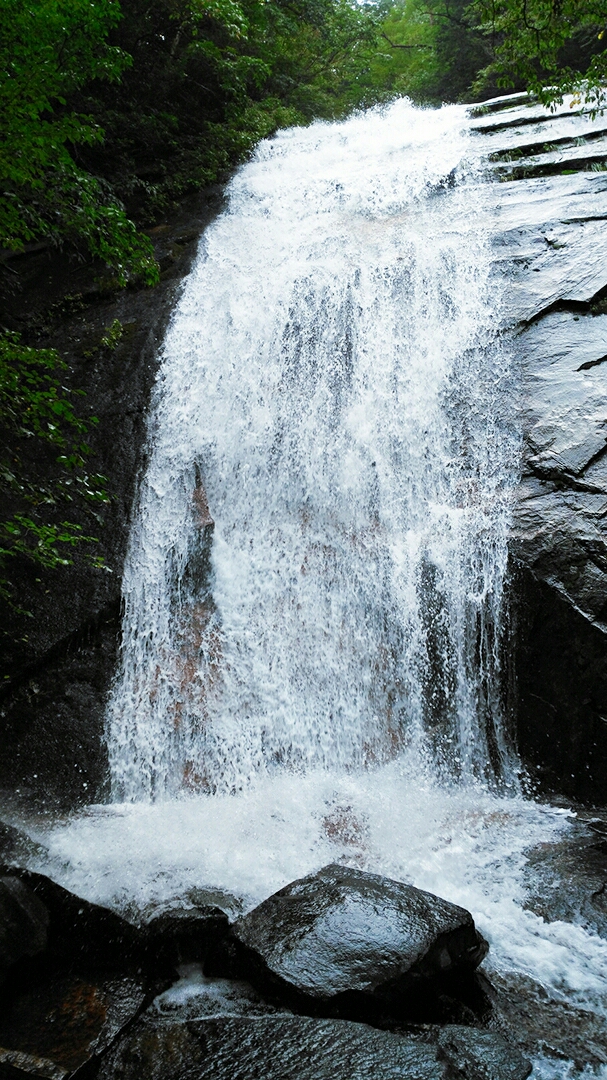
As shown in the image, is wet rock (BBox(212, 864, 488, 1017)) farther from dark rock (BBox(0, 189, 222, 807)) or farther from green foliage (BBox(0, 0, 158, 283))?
green foliage (BBox(0, 0, 158, 283))

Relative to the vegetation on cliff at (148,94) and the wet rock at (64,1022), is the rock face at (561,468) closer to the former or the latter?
the vegetation on cliff at (148,94)

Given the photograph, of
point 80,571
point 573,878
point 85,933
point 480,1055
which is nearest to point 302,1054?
point 480,1055

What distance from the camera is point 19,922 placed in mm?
3340

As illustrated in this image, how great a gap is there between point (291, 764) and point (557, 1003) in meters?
2.89

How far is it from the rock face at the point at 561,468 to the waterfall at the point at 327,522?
0.25 metres

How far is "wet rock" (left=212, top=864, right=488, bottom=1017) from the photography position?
2.80 m

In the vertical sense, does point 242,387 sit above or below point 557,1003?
above

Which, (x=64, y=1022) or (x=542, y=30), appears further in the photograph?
(x=542, y=30)

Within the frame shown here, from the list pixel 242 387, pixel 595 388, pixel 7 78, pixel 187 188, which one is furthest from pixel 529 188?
pixel 7 78

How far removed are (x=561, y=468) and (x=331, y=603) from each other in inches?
95.5

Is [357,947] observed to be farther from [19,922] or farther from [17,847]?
[17,847]

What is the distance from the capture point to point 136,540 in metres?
6.88

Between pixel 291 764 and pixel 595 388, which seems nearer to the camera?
pixel 291 764

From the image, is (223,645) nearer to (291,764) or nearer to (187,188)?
(291,764)
